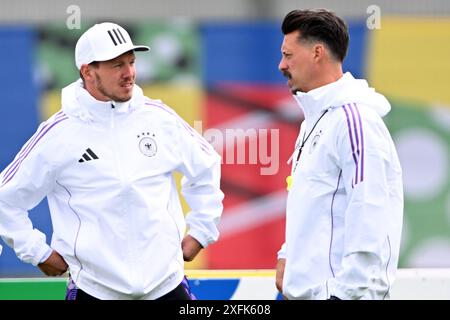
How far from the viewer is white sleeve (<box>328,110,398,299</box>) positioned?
379cm

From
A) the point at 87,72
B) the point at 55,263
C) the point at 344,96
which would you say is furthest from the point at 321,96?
the point at 55,263

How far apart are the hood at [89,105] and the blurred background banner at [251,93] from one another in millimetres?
3078

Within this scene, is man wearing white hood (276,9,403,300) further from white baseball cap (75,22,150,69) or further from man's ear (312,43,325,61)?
white baseball cap (75,22,150,69)

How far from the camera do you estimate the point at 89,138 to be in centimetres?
469

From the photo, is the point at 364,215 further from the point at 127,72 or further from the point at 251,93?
the point at 251,93

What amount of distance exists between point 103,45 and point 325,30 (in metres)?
1.02

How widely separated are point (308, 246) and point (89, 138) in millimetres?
1120

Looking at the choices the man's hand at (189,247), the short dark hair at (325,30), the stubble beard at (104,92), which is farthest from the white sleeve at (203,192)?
the short dark hair at (325,30)

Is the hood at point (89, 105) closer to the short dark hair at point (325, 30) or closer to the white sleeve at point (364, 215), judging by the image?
the short dark hair at point (325, 30)

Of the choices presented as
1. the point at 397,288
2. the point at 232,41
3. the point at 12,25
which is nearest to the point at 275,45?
the point at 232,41

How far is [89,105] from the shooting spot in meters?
4.70

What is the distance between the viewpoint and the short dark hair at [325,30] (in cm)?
413

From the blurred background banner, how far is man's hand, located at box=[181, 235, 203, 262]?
2.86 meters

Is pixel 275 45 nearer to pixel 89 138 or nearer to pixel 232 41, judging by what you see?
pixel 232 41
